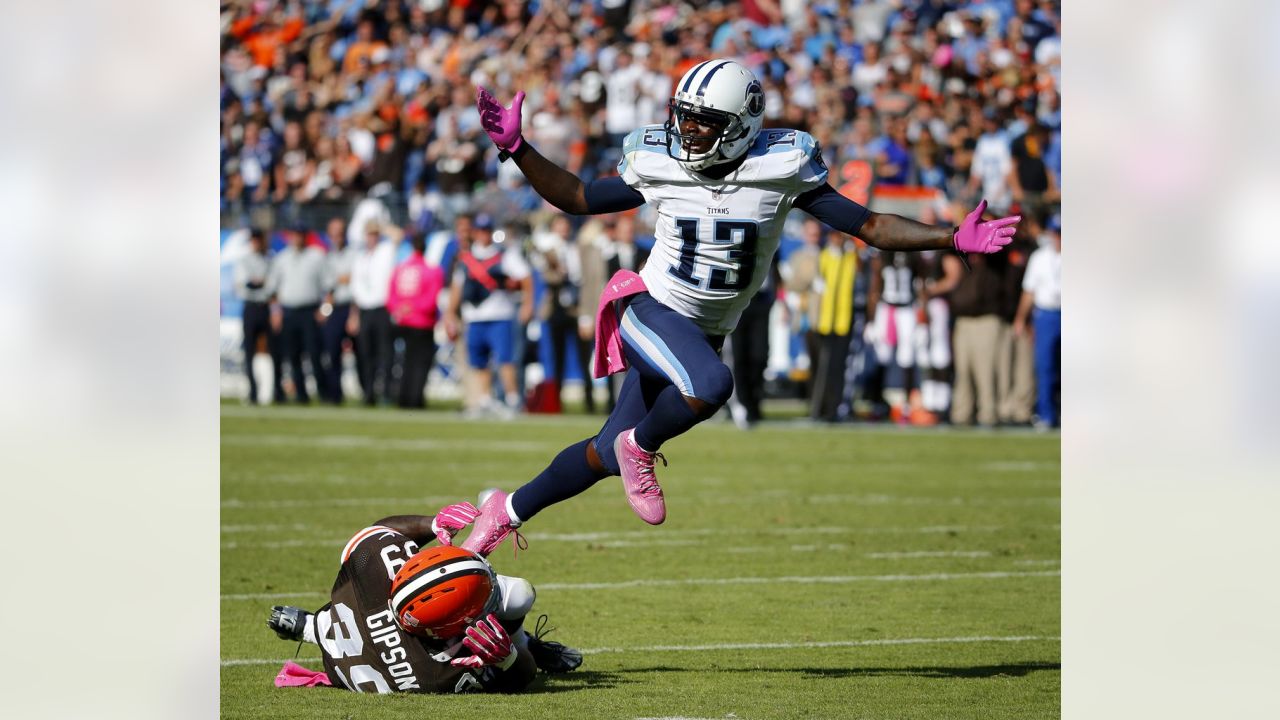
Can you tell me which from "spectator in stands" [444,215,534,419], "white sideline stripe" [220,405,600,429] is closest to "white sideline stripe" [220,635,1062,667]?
"white sideline stripe" [220,405,600,429]

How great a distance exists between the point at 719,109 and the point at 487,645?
200 centimetres

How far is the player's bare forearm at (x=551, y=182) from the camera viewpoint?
629cm

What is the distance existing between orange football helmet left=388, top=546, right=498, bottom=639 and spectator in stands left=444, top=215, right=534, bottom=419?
12.5m

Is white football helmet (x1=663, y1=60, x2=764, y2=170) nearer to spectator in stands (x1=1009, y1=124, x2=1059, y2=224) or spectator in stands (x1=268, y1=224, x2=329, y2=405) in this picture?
spectator in stands (x1=1009, y1=124, x2=1059, y2=224)

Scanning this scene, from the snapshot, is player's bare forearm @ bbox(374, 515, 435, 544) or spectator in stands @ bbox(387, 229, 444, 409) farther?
spectator in stands @ bbox(387, 229, 444, 409)

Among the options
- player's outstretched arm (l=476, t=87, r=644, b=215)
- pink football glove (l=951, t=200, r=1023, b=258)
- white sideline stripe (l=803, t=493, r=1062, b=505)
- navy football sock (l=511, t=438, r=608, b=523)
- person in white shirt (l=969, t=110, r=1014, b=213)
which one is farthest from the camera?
person in white shirt (l=969, t=110, r=1014, b=213)

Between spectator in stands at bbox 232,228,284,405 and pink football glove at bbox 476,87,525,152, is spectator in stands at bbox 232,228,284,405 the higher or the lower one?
the lower one

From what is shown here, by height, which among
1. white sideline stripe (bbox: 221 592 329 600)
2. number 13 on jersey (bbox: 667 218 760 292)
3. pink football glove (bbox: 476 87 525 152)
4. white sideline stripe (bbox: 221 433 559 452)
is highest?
pink football glove (bbox: 476 87 525 152)

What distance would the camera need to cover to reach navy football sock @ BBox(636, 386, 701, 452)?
5.97 m

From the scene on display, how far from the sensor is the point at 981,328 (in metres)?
17.1

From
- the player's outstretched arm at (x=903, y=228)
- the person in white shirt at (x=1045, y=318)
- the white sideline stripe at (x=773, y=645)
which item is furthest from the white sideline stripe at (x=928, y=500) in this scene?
the player's outstretched arm at (x=903, y=228)
